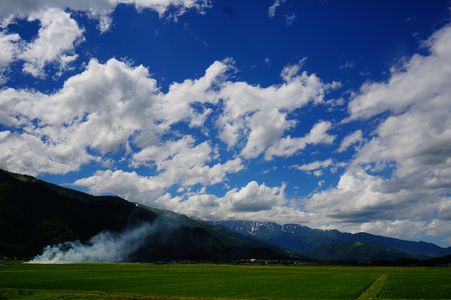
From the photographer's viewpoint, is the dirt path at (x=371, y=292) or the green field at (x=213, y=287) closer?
the dirt path at (x=371, y=292)

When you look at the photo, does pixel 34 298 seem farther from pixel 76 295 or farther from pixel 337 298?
pixel 337 298

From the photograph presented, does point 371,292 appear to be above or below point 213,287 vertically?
above

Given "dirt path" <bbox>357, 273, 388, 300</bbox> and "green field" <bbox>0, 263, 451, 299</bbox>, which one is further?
"green field" <bbox>0, 263, 451, 299</bbox>

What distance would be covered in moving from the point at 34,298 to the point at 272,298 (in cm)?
3275

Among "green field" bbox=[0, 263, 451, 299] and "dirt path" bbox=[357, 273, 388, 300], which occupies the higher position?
"dirt path" bbox=[357, 273, 388, 300]

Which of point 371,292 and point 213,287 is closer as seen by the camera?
point 371,292

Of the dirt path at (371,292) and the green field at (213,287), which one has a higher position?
the dirt path at (371,292)

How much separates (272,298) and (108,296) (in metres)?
23.5

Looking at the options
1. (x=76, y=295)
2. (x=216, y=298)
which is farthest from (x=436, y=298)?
(x=76, y=295)

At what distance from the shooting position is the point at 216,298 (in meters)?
55.2

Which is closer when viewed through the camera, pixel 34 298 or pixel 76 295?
pixel 34 298

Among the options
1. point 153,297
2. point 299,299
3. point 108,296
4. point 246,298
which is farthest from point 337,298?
point 108,296

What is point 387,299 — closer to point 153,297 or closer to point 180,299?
point 180,299

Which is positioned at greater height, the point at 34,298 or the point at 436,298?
the point at 436,298
